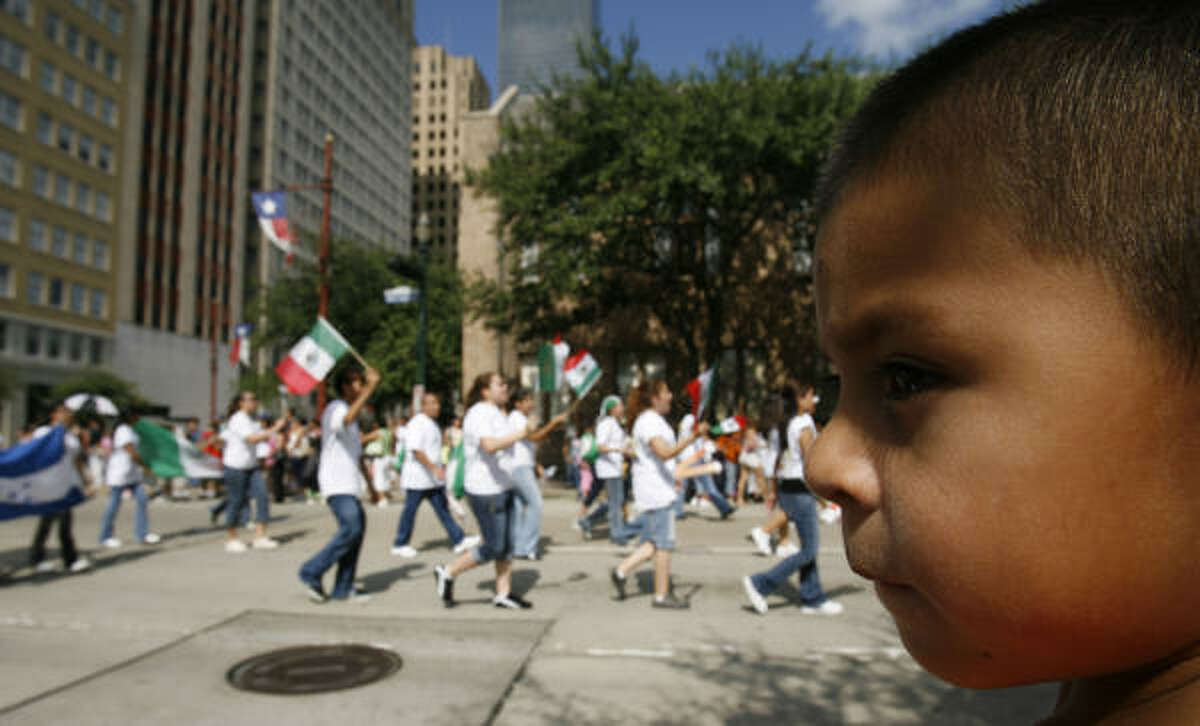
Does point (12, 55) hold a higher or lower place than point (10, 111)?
higher

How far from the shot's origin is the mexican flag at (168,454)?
12000 mm

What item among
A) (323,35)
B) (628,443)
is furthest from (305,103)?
(628,443)

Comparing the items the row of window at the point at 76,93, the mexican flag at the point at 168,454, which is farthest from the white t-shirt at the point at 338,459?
the row of window at the point at 76,93

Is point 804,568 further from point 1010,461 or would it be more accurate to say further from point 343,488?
point 1010,461

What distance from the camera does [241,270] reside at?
62031 mm

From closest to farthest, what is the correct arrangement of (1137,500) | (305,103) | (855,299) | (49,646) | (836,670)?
(1137,500) → (855,299) → (836,670) → (49,646) → (305,103)

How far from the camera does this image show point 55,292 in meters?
45.2

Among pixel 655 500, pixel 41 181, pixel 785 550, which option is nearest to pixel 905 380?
pixel 655 500

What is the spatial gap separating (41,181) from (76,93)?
20.3ft

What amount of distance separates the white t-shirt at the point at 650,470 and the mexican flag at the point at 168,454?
7.74 m

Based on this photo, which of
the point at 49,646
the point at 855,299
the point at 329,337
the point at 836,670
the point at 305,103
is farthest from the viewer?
the point at 305,103

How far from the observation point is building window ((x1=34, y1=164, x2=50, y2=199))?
144 feet

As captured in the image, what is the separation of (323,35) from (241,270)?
1292 inches

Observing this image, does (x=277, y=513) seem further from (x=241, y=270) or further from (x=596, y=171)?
(x=241, y=270)
